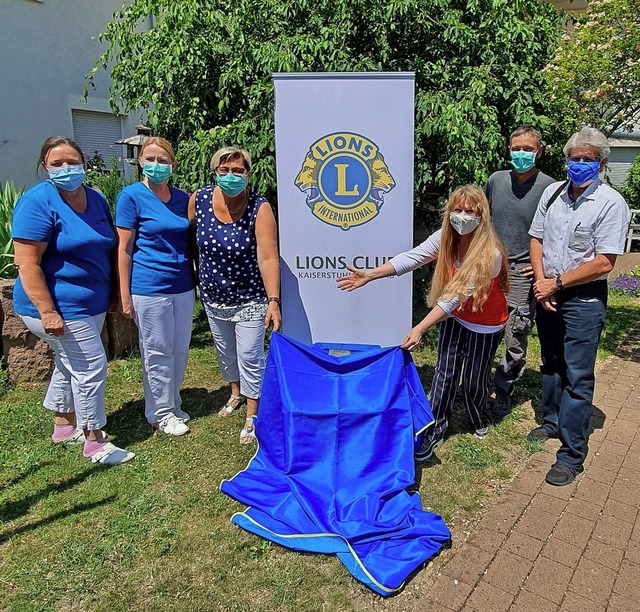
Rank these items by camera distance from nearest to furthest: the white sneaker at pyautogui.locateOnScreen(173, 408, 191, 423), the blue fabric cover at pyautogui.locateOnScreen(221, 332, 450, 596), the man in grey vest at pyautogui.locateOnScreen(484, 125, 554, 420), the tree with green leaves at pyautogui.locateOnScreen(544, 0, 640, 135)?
the blue fabric cover at pyautogui.locateOnScreen(221, 332, 450, 596), the man in grey vest at pyautogui.locateOnScreen(484, 125, 554, 420), the white sneaker at pyautogui.locateOnScreen(173, 408, 191, 423), the tree with green leaves at pyautogui.locateOnScreen(544, 0, 640, 135)

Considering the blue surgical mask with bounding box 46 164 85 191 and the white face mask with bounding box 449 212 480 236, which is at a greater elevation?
the blue surgical mask with bounding box 46 164 85 191

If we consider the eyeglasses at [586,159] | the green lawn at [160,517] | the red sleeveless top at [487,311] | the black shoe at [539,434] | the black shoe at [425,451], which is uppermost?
the eyeglasses at [586,159]

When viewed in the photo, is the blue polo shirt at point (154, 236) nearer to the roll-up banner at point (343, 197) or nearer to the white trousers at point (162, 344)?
the white trousers at point (162, 344)

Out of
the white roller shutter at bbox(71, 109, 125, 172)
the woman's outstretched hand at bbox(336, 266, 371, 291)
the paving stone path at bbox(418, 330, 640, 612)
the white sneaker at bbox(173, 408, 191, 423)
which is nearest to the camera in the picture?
the paving stone path at bbox(418, 330, 640, 612)

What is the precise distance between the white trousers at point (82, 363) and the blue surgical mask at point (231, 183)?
109 cm

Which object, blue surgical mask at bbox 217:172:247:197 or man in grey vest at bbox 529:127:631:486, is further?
blue surgical mask at bbox 217:172:247:197

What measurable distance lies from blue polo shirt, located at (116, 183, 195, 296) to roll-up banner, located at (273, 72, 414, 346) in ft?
2.19

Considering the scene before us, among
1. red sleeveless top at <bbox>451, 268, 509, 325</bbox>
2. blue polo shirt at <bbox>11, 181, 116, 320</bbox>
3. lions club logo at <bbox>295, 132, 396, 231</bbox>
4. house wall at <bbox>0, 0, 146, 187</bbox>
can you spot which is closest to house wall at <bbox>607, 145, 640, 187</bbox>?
house wall at <bbox>0, 0, 146, 187</bbox>

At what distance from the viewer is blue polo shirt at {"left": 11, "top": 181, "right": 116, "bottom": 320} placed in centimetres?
303

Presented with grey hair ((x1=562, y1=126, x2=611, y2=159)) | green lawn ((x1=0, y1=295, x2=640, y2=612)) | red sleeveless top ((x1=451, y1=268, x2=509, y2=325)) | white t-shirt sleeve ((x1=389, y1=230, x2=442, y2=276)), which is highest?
grey hair ((x1=562, y1=126, x2=611, y2=159))

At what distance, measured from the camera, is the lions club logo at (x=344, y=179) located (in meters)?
3.53

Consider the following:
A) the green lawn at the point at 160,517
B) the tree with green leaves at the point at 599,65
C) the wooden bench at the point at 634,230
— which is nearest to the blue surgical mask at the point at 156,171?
the green lawn at the point at 160,517

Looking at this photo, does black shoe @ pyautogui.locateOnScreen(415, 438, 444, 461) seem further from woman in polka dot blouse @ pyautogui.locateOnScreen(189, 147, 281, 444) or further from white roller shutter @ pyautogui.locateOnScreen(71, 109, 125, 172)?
white roller shutter @ pyautogui.locateOnScreen(71, 109, 125, 172)

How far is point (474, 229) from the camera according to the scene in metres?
3.21
